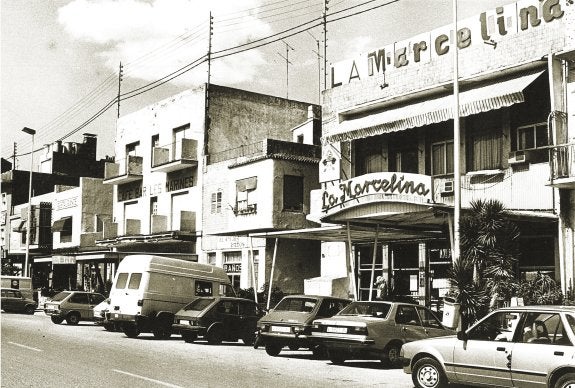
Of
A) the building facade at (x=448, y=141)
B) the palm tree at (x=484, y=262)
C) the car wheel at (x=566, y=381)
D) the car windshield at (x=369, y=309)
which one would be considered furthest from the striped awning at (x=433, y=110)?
the car wheel at (x=566, y=381)

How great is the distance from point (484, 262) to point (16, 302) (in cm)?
2617

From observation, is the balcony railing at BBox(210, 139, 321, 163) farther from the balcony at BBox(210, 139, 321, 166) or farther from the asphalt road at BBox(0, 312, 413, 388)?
the asphalt road at BBox(0, 312, 413, 388)

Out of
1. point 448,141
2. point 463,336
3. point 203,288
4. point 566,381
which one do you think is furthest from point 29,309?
point 566,381

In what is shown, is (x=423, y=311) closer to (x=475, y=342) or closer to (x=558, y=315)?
(x=475, y=342)

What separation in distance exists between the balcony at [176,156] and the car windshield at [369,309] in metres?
21.8

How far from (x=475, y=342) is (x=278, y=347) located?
7.25 m

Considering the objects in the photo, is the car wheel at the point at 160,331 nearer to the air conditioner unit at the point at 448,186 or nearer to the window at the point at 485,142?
the air conditioner unit at the point at 448,186

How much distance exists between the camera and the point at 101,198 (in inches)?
1946

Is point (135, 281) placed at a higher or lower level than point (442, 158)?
lower

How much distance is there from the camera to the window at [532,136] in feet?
66.9

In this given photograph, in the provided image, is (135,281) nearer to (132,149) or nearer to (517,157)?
(517,157)

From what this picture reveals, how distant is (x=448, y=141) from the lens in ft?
77.2

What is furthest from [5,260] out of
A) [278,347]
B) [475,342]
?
[475,342]

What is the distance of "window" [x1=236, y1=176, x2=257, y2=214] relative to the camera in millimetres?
32125
